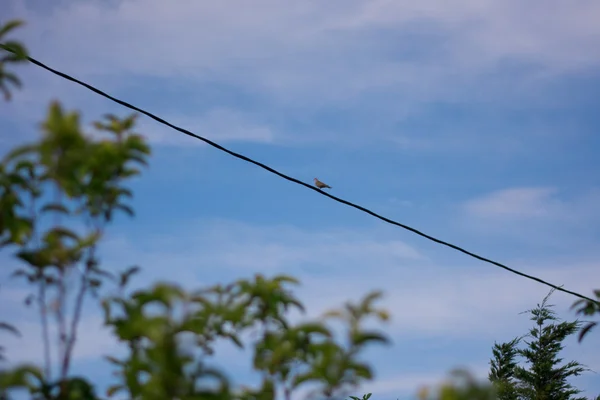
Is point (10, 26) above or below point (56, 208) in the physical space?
above

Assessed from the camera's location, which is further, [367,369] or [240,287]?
[240,287]

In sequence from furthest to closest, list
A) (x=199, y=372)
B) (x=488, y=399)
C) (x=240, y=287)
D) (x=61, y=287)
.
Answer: (x=240, y=287), (x=61, y=287), (x=199, y=372), (x=488, y=399)

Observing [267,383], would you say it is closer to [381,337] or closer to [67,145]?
[381,337]

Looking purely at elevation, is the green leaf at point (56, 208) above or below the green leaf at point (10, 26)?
below

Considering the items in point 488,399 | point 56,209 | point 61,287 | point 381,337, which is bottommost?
point 488,399

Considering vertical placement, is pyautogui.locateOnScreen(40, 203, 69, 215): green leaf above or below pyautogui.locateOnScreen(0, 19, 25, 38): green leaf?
below

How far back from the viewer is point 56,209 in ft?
15.2

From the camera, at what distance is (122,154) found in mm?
4762

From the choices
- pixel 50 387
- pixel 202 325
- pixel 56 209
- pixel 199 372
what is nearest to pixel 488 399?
pixel 199 372

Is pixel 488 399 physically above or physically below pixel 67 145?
below

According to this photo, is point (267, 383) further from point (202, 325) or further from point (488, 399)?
point (488, 399)

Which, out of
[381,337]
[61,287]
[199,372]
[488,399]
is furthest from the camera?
[61,287]

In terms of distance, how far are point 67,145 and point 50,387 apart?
1481mm

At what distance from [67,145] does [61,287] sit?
90 cm
